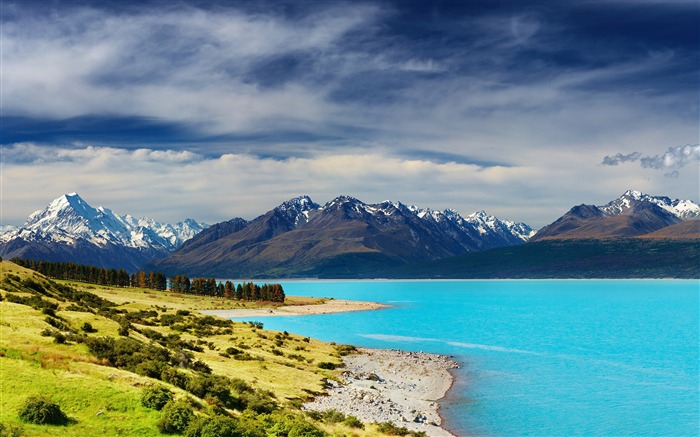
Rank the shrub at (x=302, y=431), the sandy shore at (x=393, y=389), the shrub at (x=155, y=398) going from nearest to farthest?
the shrub at (x=155, y=398)
the shrub at (x=302, y=431)
the sandy shore at (x=393, y=389)

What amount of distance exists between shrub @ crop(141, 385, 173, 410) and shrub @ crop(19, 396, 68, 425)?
4593 mm

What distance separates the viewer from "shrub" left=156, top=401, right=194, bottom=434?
2920 centimetres

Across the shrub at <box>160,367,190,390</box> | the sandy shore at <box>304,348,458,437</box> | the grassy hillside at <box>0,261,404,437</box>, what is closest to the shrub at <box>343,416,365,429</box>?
the grassy hillside at <box>0,261,404,437</box>

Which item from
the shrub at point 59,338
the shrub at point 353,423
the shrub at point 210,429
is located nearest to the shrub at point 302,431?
the shrub at point 210,429

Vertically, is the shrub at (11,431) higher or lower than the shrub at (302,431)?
higher

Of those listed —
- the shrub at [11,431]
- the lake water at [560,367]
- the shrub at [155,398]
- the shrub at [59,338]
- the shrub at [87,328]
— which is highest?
the shrub at [59,338]

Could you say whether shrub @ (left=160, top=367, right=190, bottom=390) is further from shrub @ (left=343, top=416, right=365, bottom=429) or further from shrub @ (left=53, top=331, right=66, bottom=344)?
shrub @ (left=343, top=416, right=365, bottom=429)

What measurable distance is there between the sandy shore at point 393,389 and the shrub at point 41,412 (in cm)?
2355

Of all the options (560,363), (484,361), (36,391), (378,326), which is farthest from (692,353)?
(36,391)

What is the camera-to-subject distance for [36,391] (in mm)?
30562

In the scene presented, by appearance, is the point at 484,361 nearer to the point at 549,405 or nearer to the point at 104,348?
the point at 549,405

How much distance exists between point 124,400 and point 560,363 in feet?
242

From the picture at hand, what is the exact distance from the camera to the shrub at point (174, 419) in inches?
1150

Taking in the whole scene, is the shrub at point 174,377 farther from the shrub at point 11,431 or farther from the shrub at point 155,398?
the shrub at point 11,431
